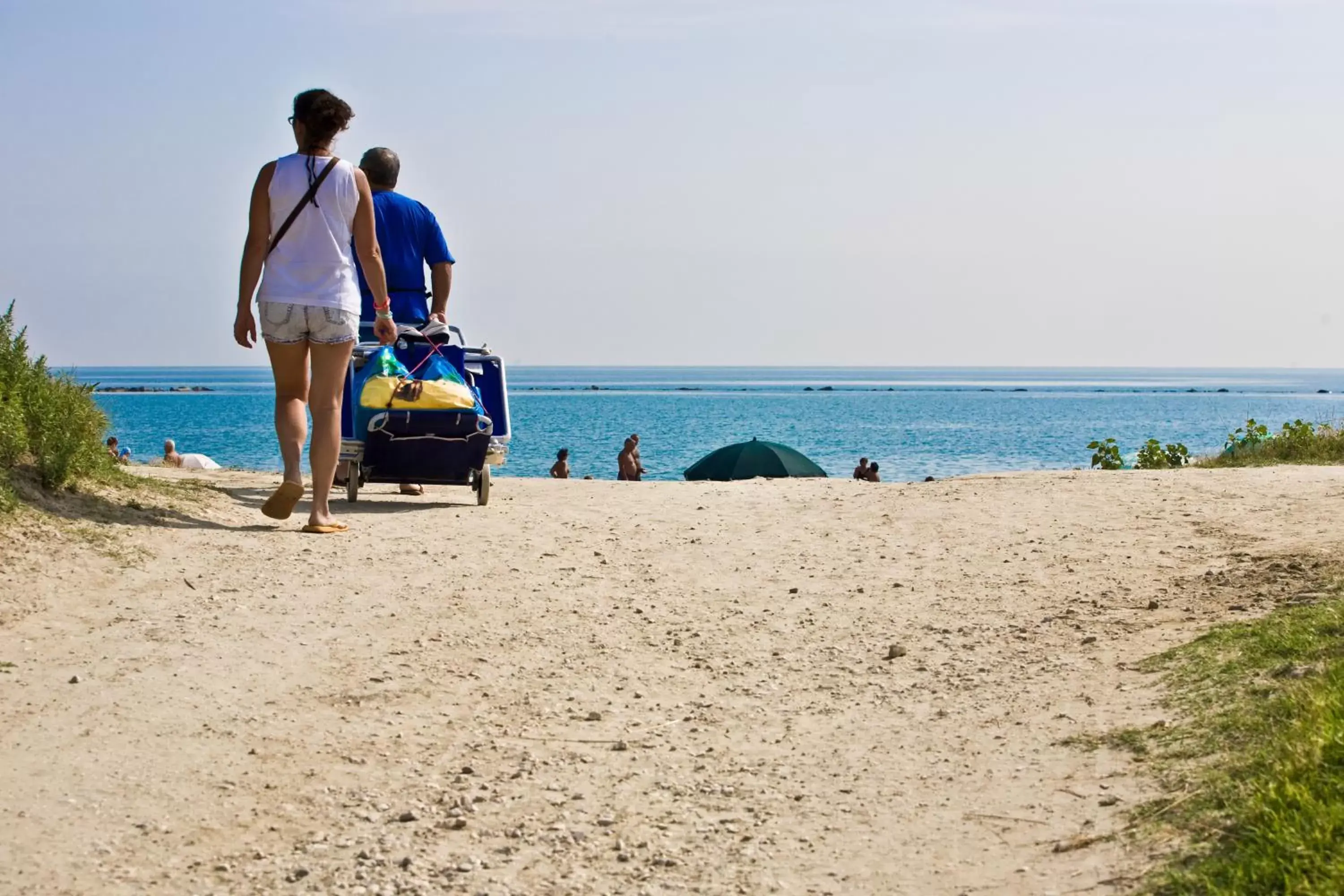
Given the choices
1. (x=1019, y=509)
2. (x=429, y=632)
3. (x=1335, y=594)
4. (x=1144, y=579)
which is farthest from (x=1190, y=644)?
(x=1019, y=509)

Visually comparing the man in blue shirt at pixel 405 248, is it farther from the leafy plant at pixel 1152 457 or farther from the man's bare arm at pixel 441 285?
the leafy plant at pixel 1152 457

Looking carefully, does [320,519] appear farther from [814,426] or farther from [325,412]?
[814,426]

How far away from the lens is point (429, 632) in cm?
610

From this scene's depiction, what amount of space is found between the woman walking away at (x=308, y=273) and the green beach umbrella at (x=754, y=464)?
14.3 metres

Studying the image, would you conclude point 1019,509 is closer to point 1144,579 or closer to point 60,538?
point 1144,579

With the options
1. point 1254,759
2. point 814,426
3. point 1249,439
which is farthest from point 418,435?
point 814,426

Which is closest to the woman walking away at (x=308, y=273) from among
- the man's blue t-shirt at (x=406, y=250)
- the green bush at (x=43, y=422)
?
the green bush at (x=43, y=422)

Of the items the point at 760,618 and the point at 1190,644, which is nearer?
the point at 1190,644

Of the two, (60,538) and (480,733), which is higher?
(60,538)

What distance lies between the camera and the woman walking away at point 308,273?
791 centimetres

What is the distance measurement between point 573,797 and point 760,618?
2491mm

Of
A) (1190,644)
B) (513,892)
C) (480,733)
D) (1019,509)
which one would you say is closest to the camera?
(513,892)

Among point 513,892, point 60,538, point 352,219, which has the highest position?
point 352,219

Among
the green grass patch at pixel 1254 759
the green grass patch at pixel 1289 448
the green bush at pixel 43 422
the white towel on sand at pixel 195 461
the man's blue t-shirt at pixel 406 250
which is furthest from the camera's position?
the white towel on sand at pixel 195 461
